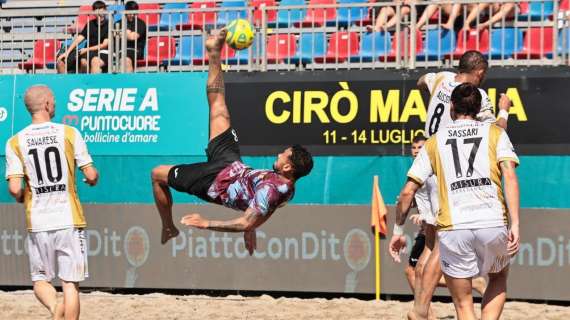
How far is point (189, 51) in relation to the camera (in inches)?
571

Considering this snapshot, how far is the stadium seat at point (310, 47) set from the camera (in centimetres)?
1391

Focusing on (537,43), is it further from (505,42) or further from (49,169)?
(49,169)

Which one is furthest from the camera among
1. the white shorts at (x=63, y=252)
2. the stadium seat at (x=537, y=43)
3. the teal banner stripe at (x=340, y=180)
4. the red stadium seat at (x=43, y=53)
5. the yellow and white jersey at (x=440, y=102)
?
the red stadium seat at (x=43, y=53)

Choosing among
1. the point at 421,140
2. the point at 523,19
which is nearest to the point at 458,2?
the point at 523,19

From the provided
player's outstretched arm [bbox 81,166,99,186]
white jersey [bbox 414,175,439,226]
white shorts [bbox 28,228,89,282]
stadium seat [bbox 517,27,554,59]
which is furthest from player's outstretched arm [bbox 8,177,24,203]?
stadium seat [bbox 517,27,554,59]

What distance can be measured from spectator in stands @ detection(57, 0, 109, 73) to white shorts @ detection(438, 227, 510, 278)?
796cm

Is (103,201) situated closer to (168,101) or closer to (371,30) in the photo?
(168,101)

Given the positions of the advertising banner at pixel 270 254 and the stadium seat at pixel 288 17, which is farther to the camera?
the stadium seat at pixel 288 17

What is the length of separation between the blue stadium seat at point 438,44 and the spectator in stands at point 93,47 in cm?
391

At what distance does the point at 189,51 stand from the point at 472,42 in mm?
3487

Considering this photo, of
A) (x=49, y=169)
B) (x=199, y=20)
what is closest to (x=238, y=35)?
(x=49, y=169)

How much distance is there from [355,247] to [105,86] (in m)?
3.67

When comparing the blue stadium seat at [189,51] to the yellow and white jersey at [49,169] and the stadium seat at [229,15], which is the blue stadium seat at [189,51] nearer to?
the stadium seat at [229,15]

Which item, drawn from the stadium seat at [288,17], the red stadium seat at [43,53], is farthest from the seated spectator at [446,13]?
the red stadium seat at [43,53]
